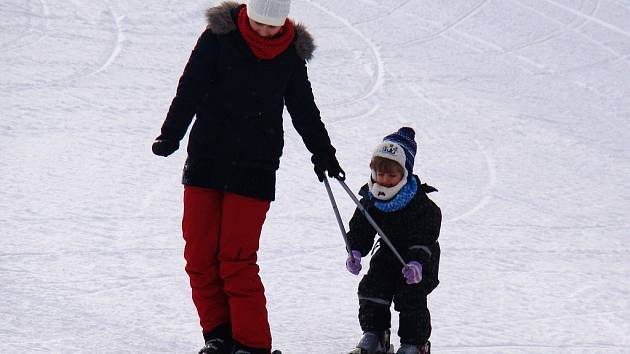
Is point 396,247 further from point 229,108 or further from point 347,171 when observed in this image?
point 347,171

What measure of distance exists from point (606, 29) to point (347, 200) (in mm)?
8006

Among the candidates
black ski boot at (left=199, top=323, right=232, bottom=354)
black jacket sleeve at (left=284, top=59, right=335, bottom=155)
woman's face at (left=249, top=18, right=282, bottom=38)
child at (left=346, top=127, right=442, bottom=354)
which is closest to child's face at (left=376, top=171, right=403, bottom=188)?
child at (left=346, top=127, right=442, bottom=354)

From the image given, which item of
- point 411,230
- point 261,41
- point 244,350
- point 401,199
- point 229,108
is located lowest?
point 244,350

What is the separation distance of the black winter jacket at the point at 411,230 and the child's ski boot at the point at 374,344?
0.30m

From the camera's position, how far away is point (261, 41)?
4.29 metres

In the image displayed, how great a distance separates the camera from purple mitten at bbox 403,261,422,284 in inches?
173

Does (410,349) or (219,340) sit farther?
(410,349)

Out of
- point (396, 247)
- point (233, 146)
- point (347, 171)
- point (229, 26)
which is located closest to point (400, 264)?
point (396, 247)

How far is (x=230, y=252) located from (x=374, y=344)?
0.76 meters

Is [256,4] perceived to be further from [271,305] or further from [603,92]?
[603,92]

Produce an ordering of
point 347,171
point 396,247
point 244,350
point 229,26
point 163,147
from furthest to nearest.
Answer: point 347,171, point 396,247, point 244,350, point 229,26, point 163,147

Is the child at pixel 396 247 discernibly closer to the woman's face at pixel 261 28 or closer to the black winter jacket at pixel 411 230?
the black winter jacket at pixel 411 230

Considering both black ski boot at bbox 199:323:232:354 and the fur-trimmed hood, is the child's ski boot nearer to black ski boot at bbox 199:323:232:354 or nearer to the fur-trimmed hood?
black ski boot at bbox 199:323:232:354

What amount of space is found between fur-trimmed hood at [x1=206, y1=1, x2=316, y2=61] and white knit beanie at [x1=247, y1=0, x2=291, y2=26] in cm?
9
